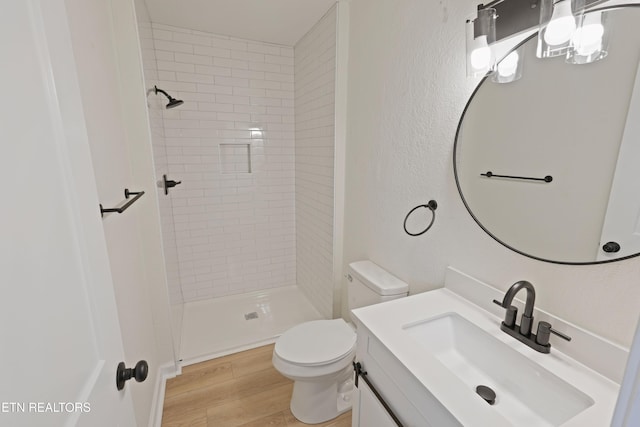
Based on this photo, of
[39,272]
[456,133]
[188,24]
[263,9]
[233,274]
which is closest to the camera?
[39,272]

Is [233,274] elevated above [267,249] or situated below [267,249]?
below

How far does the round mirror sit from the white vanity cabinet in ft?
1.86

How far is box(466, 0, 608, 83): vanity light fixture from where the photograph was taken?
755 mm

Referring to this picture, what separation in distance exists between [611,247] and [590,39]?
0.56m

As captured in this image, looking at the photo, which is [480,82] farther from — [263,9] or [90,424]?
[263,9]

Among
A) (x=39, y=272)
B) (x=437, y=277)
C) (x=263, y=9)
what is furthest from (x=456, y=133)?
(x=263, y=9)

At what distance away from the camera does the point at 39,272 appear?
1.37ft

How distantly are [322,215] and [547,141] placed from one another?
1.61 meters

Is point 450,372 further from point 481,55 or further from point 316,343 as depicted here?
point 481,55

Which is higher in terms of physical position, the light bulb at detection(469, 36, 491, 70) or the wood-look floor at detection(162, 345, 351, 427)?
the light bulb at detection(469, 36, 491, 70)

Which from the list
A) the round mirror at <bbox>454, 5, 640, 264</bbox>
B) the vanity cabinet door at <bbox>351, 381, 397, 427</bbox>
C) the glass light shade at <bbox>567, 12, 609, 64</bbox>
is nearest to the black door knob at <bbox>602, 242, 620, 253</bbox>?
the round mirror at <bbox>454, 5, 640, 264</bbox>

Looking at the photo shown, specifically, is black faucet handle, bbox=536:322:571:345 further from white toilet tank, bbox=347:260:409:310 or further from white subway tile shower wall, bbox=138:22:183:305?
white subway tile shower wall, bbox=138:22:183:305

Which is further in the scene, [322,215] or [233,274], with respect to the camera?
[233,274]

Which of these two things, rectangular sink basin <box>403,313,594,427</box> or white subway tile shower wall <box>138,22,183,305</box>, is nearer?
rectangular sink basin <box>403,313,594,427</box>
